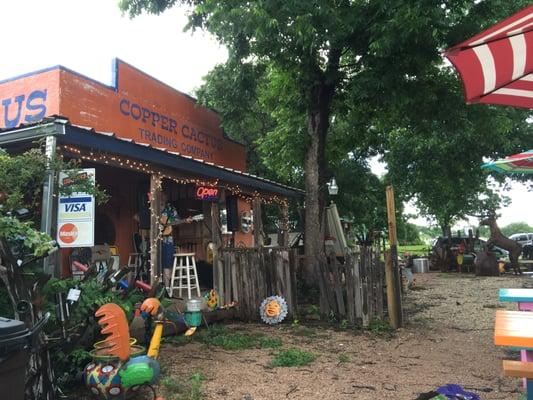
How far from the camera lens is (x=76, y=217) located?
Result: 17.3ft

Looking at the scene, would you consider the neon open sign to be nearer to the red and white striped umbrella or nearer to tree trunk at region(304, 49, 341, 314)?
tree trunk at region(304, 49, 341, 314)

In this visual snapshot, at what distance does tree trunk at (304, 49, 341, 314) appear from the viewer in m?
10.5

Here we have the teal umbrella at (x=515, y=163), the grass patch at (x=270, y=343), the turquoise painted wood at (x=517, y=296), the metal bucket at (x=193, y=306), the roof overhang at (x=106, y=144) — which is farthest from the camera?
the teal umbrella at (x=515, y=163)

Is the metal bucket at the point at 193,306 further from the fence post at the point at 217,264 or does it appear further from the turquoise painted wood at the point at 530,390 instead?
the turquoise painted wood at the point at 530,390

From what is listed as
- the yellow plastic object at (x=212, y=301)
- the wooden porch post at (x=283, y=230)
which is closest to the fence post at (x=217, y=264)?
the yellow plastic object at (x=212, y=301)

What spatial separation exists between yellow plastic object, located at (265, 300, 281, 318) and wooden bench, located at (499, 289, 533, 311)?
12.5 ft

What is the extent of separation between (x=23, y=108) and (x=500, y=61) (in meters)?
8.00

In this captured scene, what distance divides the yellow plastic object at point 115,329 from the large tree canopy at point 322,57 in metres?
4.46

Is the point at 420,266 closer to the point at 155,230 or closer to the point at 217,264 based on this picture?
the point at 217,264

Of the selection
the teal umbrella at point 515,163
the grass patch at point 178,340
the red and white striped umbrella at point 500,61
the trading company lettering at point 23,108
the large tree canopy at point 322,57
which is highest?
the large tree canopy at point 322,57

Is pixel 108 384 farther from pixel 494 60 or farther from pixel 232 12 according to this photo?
pixel 232 12

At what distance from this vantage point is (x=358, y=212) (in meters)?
19.5

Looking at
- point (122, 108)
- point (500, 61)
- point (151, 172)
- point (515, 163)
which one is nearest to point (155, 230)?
point (151, 172)

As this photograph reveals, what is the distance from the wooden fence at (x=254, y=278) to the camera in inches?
322
